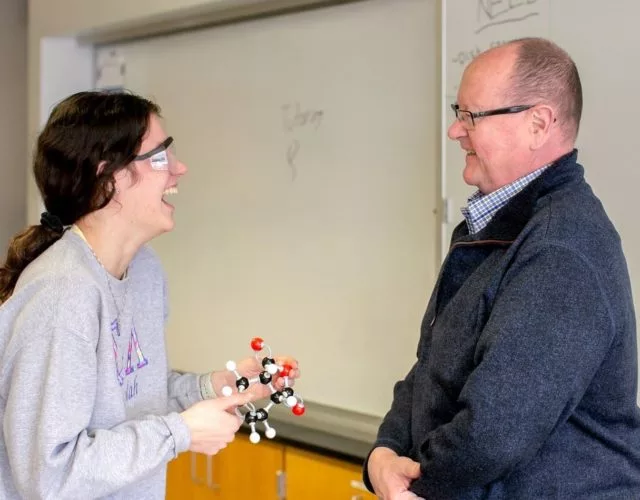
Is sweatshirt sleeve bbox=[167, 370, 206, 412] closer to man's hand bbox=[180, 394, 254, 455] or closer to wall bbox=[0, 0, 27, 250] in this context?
man's hand bbox=[180, 394, 254, 455]

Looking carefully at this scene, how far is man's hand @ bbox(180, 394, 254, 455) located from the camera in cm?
143

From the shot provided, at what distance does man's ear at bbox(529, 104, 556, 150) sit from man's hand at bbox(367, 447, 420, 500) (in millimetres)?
597

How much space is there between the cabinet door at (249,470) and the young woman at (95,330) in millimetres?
771

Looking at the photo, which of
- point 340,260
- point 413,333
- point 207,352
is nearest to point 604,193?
point 413,333

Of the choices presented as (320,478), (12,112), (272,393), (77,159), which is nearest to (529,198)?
(272,393)

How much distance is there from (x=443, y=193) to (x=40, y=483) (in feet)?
4.31

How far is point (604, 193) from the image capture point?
1.87 m

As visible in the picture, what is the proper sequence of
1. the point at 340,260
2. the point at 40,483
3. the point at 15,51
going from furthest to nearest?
1. the point at 15,51
2. the point at 340,260
3. the point at 40,483

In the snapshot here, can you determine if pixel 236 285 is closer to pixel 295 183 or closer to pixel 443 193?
pixel 295 183

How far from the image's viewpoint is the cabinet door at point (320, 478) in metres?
Answer: 2.23

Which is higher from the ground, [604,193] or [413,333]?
[604,193]

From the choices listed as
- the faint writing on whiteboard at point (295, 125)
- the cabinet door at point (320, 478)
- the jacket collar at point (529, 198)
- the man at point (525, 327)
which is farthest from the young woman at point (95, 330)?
the faint writing on whiteboard at point (295, 125)

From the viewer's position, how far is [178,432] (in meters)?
1.40

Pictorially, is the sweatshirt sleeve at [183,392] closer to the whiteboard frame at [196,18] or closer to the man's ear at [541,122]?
the man's ear at [541,122]
